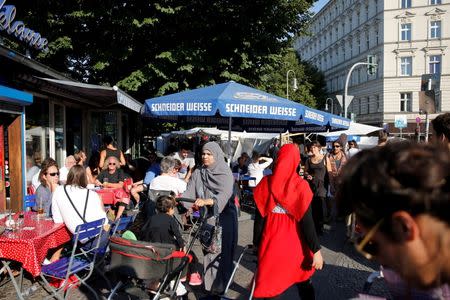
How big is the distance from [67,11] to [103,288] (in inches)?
427

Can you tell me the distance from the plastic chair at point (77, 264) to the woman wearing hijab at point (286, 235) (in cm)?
197

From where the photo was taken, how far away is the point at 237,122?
39.6 feet

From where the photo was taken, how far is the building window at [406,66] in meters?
51.3

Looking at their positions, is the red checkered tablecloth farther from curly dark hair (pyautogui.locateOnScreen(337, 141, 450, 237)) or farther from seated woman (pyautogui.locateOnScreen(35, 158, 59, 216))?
curly dark hair (pyautogui.locateOnScreen(337, 141, 450, 237))

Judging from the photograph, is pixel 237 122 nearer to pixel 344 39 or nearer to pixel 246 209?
pixel 246 209

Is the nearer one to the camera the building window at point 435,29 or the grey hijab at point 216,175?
the grey hijab at point 216,175

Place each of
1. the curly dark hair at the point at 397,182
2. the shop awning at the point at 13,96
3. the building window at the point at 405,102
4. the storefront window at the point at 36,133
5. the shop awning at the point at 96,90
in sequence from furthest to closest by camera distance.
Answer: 1. the building window at the point at 405,102
2. the storefront window at the point at 36,133
3. the shop awning at the point at 96,90
4. the shop awning at the point at 13,96
5. the curly dark hair at the point at 397,182

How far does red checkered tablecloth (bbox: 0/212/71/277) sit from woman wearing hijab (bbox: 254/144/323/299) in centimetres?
232

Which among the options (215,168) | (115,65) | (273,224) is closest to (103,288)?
(215,168)

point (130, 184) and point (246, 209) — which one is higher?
point (130, 184)

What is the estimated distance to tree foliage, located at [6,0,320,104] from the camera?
520 inches

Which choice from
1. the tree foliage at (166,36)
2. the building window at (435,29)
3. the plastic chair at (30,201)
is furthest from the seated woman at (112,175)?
the building window at (435,29)

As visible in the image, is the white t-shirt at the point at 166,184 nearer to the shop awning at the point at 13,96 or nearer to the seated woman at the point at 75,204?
the seated woman at the point at 75,204

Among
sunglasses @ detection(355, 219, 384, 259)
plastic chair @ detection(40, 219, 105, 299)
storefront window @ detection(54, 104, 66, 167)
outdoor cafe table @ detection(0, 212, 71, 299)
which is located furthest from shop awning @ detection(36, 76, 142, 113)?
sunglasses @ detection(355, 219, 384, 259)
